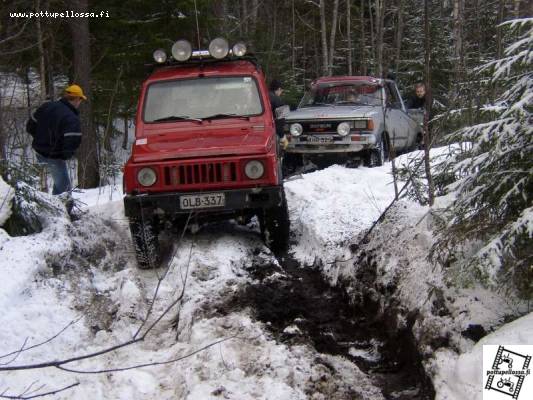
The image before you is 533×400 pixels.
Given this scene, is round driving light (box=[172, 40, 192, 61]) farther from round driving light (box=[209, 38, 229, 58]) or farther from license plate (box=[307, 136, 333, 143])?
license plate (box=[307, 136, 333, 143])

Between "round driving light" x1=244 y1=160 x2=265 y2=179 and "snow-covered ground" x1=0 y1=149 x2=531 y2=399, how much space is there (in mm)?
897

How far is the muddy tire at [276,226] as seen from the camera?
19.9ft

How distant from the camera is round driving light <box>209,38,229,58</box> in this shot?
22.2 feet

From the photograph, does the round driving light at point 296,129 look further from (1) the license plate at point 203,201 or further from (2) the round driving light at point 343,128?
(1) the license plate at point 203,201

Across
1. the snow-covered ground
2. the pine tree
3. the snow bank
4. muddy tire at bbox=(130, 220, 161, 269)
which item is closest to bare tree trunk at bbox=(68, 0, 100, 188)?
the snow-covered ground

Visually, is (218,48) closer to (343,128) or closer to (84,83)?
(343,128)

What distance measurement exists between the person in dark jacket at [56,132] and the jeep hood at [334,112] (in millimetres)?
3913

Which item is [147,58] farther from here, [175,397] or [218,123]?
[175,397]

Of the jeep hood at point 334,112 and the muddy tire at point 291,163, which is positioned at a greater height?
the jeep hood at point 334,112

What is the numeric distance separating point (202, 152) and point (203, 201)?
0.52 metres

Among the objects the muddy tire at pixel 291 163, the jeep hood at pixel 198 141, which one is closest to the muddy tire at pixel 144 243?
the jeep hood at pixel 198 141

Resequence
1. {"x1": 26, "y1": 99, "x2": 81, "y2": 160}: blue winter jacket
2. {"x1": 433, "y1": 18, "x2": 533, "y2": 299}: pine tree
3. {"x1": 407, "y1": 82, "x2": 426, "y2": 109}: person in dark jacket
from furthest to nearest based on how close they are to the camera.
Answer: {"x1": 407, "y1": 82, "x2": 426, "y2": 109}: person in dark jacket
{"x1": 26, "y1": 99, "x2": 81, "y2": 160}: blue winter jacket
{"x1": 433, "y1": 18, "x2": 533, "y2": 299}: pine tree

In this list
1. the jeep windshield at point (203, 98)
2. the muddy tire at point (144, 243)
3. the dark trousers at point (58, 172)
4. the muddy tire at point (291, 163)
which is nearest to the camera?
the muddy tire at point (144, 243)

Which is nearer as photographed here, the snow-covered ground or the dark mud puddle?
the snow-covered ground
